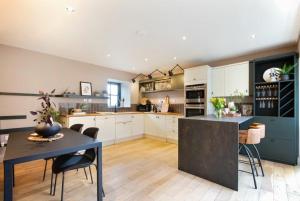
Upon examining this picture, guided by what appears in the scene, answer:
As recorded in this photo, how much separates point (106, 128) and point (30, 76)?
2113 millimetres

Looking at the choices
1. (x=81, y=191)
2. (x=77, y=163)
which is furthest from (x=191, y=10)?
(x=81, y=191)

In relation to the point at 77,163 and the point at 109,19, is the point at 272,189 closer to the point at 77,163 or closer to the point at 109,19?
the point at 77,163

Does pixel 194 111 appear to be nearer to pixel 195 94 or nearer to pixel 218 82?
pixel 195 94

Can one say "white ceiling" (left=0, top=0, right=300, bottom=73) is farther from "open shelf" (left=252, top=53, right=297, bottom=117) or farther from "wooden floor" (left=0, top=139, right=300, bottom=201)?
"wooden floor" (left=0, top=139, right=300, bottom=201)

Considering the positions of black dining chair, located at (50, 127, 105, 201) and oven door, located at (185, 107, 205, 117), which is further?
oven door, located at (185, 107, 205, 117)

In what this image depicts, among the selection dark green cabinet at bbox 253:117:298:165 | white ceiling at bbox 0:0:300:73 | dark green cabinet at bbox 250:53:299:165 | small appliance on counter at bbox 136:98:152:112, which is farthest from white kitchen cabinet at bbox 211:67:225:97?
small appliance on counter at bbox 136:98:152:112

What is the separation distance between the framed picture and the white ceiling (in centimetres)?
90

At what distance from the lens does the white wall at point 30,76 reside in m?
3.25

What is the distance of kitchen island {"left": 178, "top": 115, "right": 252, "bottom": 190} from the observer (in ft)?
6.91

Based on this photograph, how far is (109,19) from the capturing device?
227 cm

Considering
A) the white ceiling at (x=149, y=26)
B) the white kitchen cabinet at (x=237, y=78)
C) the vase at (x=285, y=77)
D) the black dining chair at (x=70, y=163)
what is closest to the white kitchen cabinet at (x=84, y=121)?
the white ceiling at (x=149, y=26)

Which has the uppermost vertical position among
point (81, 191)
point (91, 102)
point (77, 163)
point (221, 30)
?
point (221, 30)

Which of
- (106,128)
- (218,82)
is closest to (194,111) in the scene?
(218,82)

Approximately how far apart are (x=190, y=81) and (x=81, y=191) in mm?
3402
